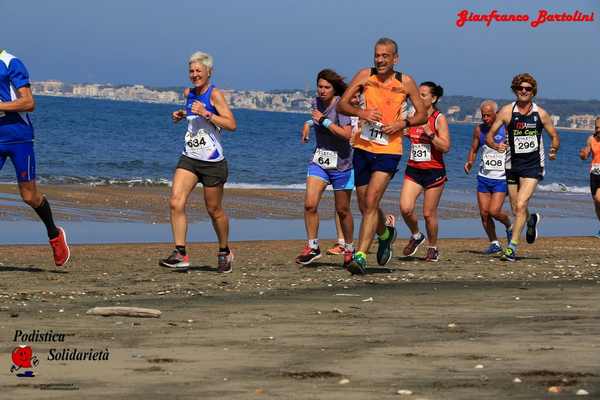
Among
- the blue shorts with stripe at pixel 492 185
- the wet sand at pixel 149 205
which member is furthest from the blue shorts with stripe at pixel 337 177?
the wet sand at pixel 149 205

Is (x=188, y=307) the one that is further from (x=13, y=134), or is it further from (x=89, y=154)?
(x=89, y=154)

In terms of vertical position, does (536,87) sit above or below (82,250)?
above

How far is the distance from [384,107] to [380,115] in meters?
0.11

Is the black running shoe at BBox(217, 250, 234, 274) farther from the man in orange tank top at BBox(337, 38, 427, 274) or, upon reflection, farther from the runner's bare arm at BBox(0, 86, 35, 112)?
the runner's bare arm at BBox(0, 86, 35, 112)

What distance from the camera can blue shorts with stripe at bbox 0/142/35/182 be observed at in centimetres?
1027

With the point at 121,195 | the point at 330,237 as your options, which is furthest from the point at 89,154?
the point at 330,237

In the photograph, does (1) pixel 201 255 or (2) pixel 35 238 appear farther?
(2) pixel 35 238

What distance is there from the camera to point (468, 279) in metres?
10.8

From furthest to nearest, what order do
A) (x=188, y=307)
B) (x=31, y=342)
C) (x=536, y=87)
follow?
(x=536, y=87), (x=188, y=307), (x=31, y=342)

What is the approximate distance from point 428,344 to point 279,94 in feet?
564

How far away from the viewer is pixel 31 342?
6777 millimetres

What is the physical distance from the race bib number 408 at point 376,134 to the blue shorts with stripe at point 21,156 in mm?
2796

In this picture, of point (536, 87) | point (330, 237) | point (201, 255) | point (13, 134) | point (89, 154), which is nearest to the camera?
point (13, 134)

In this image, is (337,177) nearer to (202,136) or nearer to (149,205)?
(202,136)
